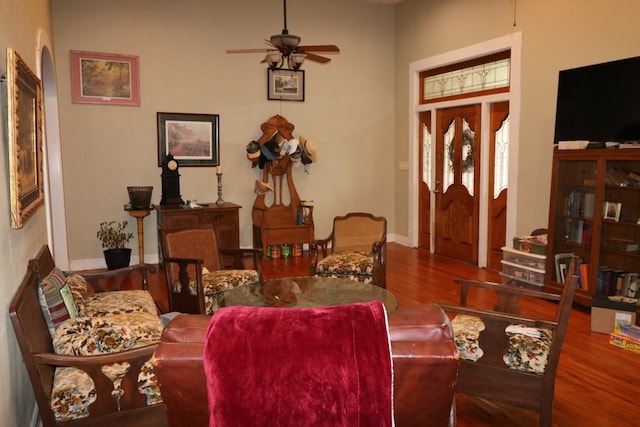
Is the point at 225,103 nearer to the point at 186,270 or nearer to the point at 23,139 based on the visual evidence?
the point at 186,270

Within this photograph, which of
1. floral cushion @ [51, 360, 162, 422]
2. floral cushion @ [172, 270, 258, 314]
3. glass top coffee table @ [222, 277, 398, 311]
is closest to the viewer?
floral cushion @ [51, 360, 162, 422]

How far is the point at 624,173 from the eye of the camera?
13.9ft

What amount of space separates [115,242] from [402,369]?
5506mm

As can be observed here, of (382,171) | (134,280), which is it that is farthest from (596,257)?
(134,280)

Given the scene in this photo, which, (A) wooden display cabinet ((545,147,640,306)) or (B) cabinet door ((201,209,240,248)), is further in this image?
(B) cabinet door ((201,209,240,248))

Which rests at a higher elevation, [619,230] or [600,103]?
[600,103]

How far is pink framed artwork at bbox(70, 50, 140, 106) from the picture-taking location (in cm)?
609

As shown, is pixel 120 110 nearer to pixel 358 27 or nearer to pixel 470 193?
pixel 358 27

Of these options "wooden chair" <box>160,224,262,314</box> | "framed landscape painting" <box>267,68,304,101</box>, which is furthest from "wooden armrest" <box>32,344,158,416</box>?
"framed landscape painting" <box>267,68,304,101</box>

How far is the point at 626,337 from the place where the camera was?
12.0 feet

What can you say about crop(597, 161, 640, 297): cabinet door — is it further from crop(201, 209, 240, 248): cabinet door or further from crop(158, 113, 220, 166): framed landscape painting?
crop(158, 113, 220, 166): framed landscape painting

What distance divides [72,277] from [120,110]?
3.52 m

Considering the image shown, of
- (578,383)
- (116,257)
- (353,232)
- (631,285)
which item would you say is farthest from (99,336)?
(631,285)

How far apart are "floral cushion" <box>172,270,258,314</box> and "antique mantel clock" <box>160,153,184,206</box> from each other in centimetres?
223
